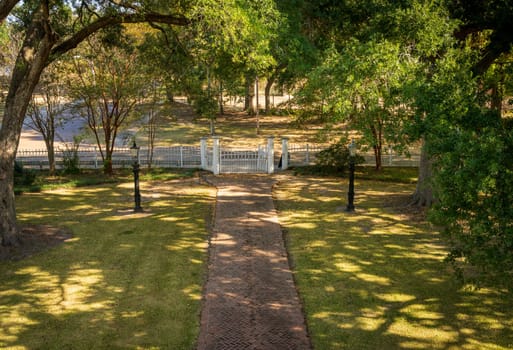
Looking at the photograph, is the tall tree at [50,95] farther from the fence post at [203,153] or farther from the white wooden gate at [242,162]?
the white wooden gate at [242,162]

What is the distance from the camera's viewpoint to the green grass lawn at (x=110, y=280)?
8.49 m

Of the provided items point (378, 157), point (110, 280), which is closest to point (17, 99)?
point (110, 280)

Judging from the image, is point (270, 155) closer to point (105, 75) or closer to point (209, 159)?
point (209, 159)

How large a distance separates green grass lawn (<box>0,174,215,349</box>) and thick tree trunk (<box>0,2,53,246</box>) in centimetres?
161

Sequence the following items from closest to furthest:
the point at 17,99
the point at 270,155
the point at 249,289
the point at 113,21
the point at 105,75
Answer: the point at 249,289, the point at 17,99, the point at 113,21, the point at 105,75, the point at 270,155

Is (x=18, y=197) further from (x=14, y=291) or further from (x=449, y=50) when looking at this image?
(x=449, y=50)

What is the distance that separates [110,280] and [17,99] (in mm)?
5727

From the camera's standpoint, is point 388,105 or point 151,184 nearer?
point 388,105

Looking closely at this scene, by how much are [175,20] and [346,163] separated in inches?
502

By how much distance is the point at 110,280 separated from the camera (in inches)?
428

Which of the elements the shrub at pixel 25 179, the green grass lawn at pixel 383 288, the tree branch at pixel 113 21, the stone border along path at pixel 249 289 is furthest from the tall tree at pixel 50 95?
the green grass lawn at pixel 383 288

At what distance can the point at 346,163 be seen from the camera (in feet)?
77.5

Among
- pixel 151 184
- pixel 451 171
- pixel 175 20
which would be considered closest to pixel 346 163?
pixel 151 184

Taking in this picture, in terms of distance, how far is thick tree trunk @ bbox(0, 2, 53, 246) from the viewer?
12.8m
